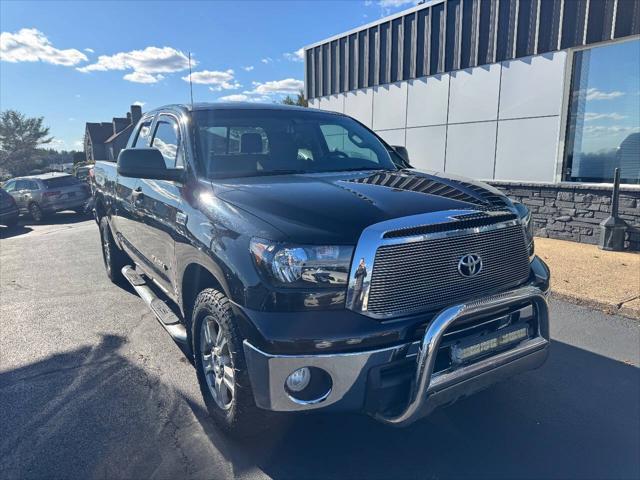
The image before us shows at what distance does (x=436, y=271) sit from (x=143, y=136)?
3564 mm

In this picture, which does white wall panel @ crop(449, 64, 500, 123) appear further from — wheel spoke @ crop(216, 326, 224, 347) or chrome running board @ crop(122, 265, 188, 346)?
wheel spoke @ crop(216, 326, 224, 347)

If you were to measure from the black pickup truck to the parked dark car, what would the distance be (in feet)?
41.5

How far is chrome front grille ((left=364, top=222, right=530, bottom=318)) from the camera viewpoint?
222cm

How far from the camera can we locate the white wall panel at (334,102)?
12.8 m

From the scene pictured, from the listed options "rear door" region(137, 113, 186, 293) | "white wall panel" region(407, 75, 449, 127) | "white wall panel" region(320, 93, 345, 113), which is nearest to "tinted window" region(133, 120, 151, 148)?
"rear door" region(137, 113, 186, 293)

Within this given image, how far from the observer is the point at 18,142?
61.4 metres

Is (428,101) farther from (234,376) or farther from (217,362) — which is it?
(234,376)

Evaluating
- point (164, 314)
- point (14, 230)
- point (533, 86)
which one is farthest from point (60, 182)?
point (533, 86)

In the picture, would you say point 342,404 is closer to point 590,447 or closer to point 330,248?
point 330,248

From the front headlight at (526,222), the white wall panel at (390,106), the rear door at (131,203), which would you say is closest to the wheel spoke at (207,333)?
the rear door at (131,203)

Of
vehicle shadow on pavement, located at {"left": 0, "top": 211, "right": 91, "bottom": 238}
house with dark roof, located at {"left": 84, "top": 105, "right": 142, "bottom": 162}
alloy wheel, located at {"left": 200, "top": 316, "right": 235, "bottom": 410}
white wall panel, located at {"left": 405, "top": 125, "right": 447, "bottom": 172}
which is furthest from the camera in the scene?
house with dark roof, located at {"left": 84, "top": 105, "right": 142, "bottom": 162}

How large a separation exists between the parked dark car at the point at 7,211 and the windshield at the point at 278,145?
12727 mm

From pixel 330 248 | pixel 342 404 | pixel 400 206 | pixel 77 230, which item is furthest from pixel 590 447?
pixel 77 230

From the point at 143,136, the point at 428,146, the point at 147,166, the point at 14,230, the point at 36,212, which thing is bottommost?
the point at 14,230
